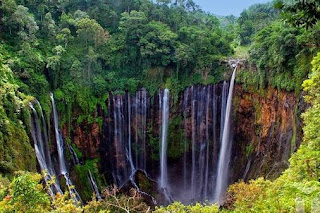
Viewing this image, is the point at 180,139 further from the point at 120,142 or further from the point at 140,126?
the point at 120,142

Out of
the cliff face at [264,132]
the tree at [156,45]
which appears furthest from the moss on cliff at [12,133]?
the cliff face at [264,132]

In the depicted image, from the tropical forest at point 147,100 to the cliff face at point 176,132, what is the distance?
6 centimetres

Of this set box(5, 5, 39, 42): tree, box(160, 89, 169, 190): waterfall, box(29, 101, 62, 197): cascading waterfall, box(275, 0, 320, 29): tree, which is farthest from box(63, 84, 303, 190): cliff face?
box(275, 0, 320, 29): tree

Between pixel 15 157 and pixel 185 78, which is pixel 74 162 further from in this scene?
pixel 185 78

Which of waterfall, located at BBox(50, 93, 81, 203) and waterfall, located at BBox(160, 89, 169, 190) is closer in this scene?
waterfall, located at BBox(50, 93, 81, 203)

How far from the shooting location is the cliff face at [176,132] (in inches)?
711

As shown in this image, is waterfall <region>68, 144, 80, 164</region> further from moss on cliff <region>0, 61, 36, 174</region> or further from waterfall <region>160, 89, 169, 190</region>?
waterfall <region>160, 89, 169, 190</region>

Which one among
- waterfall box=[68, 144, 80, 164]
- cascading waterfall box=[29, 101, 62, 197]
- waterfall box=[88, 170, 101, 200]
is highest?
cascading waterfall box=[29, 101, 62, 197]

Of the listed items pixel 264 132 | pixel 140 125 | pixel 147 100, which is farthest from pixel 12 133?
pixel 264 132

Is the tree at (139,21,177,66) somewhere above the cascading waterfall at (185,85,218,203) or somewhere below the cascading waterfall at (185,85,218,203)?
above

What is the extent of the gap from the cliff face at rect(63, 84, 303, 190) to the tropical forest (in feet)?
0.21

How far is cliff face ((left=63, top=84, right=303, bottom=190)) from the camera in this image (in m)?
18.0

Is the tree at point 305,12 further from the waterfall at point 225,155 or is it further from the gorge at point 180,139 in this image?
the waterfall at point 225,155

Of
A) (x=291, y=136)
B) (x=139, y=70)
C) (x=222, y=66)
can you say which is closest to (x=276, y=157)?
(x=291, y=136)
